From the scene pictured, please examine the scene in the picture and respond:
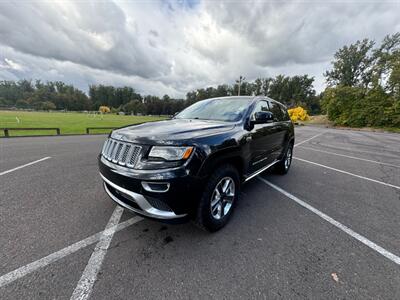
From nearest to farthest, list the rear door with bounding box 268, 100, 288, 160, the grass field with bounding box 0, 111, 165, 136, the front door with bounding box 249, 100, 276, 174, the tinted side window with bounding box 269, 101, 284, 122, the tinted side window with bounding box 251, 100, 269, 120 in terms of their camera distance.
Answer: the front door with bounding box 249, 100, 276, 174
the tinted side window with bounding box 251, 100, 269, 120
the rear door with bounding box 268, 100, 288, 160
the tinted side window with bounding box 269, 101, 284, 122
the grass field with bounding box 0, 111, 165, 136

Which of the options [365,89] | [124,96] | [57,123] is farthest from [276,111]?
[124,96]

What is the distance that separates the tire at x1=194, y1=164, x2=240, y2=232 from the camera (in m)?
2.16

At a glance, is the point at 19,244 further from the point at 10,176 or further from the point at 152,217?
the point at 10,176

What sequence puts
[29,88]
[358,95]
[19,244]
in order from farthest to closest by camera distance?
[29,88] < [358,95] < [19,244]

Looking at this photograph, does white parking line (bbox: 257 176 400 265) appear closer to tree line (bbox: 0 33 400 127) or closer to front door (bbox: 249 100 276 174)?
front door (bbox: 249 100 276 174)

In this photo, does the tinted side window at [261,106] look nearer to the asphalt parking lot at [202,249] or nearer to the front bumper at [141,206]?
the asphalt parking lot at [202,249]

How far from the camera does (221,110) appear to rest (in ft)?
11.1

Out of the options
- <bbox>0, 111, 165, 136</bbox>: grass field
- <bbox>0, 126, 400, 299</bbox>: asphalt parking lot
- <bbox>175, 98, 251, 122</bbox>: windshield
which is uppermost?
<bbox>175, 98, 251, 122</bbox>: windshield

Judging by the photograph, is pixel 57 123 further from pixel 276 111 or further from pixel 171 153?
pixel 171 153

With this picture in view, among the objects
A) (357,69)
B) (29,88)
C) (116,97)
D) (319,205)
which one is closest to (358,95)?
(357,69)

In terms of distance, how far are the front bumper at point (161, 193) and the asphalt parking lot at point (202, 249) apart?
1.67 feet

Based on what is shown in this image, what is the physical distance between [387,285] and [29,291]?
131 inches

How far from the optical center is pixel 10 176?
4191mm

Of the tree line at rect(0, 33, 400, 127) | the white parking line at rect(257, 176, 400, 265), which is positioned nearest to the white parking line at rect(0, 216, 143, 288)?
the white parking line at rect(257, 176, 400, 265)
